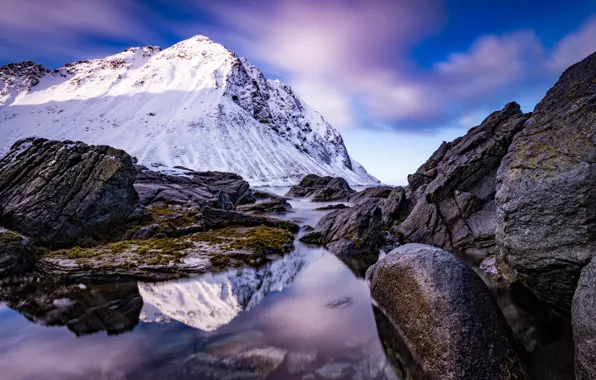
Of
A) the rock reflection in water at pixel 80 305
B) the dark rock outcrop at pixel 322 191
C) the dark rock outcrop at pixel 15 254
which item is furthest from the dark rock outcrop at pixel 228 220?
the dark rock outcrop at pixel 322 191

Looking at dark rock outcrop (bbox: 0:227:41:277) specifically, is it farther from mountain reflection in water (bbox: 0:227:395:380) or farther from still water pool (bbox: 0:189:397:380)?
Result: still water pool (bbox: 0:189:397:380)

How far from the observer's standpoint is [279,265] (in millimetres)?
16859

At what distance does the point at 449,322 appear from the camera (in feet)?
22.9

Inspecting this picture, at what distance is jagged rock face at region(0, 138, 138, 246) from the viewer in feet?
55.9

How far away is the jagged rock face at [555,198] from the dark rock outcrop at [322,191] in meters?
56.8

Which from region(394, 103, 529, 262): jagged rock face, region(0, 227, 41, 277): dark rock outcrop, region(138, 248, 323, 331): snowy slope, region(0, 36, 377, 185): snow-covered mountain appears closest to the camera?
region(138, 248, 323, 331): snowy slope

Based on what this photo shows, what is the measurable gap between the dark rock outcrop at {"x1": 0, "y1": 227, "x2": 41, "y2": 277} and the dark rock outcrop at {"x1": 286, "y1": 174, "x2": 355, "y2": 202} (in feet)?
179

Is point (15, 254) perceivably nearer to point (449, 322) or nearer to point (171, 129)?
point (449, 322)

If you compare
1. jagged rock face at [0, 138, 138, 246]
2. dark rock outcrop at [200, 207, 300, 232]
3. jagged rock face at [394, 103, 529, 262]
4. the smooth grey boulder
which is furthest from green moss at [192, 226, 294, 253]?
the smooth grey boulder

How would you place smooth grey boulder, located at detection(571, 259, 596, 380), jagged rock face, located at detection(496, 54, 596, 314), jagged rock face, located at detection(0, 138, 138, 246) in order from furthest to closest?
jagged rock face, located at detection(0, 138, 138, 246)
jagged rock face, located at detection(496, 54, 596, 314)
smooth grey boulder, located at detection(571, 259, 596, 380)

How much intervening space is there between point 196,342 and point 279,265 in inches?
324

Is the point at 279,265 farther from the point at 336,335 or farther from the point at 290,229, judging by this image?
the point at 290,229

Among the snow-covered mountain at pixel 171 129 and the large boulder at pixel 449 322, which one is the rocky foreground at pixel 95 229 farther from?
the snow-covered mountain at pixel 171 129

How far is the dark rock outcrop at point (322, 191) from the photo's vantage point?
222 feet
